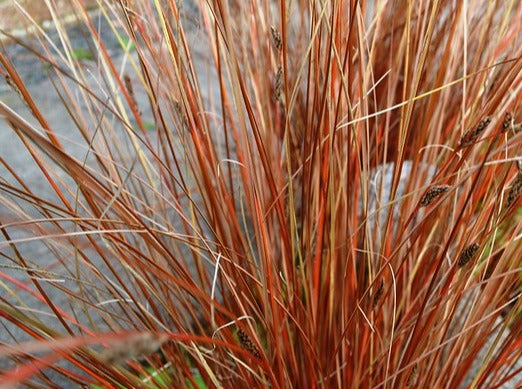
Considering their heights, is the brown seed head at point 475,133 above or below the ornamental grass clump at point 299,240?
above

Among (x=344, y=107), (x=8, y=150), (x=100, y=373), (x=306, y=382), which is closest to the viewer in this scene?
(x=100, y=373)

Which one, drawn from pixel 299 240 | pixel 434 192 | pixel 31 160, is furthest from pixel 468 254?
pixel 31 160

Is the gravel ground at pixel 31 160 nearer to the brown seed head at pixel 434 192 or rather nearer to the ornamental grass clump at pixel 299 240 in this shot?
the ornamental grass clump at pixel 299 240

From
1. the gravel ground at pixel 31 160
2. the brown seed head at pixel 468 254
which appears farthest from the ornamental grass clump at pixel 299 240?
the gravel ground at pixel 31 160

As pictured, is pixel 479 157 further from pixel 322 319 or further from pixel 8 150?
pixel 8 150

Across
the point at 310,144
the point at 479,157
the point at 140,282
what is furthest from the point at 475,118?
the point at 140,282

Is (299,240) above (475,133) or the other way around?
the other way around

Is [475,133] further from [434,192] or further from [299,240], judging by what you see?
[299,240]

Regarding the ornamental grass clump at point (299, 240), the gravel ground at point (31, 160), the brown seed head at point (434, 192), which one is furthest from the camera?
the gravel ground at point (31, 160)

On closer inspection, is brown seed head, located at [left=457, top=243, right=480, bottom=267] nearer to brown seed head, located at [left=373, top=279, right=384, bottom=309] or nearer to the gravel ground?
brown seed head, located at [left=373, top=279, right=384, bottom=309]

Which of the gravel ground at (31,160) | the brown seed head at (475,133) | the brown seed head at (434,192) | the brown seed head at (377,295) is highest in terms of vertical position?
the brown seed head at (475,133)

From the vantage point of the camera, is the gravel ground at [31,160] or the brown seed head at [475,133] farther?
the gravel ground at [31,160]
